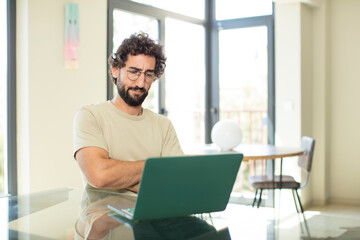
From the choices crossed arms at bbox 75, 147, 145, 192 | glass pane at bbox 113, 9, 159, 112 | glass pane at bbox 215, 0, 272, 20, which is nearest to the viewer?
crossed arms at bbox 75, 147, 145, 192

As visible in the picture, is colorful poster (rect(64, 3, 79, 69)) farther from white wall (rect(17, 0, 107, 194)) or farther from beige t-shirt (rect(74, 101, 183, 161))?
beige t-shirt (rect(74, 101, 183, 161))

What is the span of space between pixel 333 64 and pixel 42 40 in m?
3.28

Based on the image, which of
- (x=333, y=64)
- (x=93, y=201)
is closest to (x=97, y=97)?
(x=93, y=201)

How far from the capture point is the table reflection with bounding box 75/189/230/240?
1.14 meters

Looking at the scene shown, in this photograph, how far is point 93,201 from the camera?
164cm

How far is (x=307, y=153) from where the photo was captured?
404 cm

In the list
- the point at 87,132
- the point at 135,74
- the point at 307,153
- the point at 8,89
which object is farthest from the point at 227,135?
the point at 87,132

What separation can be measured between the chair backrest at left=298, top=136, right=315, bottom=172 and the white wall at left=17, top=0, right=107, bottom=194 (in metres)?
1.89

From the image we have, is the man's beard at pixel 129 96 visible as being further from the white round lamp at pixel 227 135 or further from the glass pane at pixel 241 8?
the glass pane at pixel 241 8

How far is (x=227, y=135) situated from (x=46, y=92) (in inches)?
57.1

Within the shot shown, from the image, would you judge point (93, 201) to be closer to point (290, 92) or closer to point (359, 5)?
point (290, 92)

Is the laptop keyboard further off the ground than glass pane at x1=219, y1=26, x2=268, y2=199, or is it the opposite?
glass pane at x1=219, y1=26, x2=268, y2=199

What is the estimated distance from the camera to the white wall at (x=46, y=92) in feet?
11.3

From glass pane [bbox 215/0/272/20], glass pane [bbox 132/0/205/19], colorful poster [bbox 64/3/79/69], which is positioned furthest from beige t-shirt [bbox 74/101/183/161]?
glass pane [bbox 215/0/272/20]
